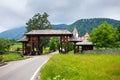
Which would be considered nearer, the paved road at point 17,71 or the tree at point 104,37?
the paved road at point 17,71

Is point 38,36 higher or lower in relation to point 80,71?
higher

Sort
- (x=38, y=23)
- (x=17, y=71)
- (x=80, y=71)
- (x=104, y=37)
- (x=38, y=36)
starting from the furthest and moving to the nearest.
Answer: (x=38, y=23) < (x=104, y=37) < (x=38, y=36) < (x=17, y=71) < (x=80, y=71)

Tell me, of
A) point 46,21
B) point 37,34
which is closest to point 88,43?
point 37,34

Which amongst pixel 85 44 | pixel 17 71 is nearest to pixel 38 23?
pixel 85 44

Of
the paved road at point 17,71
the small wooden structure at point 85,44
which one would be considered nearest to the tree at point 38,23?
the small wooden structure at point 85,44

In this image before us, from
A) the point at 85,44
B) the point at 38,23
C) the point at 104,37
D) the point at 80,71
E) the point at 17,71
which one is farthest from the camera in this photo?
the point at 38,23

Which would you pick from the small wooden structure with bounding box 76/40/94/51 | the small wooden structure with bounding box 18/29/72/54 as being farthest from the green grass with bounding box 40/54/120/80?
the small wooden structure with bounding box 76/40/94/51

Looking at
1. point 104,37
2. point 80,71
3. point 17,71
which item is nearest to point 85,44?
point 104,37

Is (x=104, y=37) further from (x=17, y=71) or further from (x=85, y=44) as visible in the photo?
(x=17, y=71)

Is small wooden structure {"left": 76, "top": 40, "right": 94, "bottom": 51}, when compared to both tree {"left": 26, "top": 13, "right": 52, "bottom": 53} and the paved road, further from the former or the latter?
the paved road

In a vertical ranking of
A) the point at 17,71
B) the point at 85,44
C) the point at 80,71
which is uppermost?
the point at 85,44

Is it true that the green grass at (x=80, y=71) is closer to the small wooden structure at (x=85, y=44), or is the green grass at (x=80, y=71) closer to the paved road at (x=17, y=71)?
the paved road at (x=17, y=71)

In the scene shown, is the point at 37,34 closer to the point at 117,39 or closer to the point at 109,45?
the point at 109,45

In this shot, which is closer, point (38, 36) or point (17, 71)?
point (17, 71)
